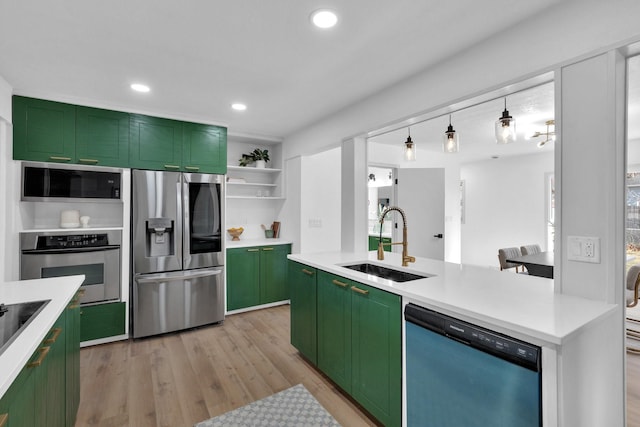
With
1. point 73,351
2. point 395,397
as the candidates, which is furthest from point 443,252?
point 73,351

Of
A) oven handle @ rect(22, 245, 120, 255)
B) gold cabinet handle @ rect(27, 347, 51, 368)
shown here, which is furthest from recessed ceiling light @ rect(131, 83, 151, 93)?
gold cabinet handle @ rect(27, 347, 51, 368)

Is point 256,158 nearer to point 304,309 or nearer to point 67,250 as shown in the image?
point 67,250

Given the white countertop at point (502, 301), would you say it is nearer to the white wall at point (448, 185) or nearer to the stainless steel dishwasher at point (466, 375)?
the stainless steel dishwasher at point (466, 375)

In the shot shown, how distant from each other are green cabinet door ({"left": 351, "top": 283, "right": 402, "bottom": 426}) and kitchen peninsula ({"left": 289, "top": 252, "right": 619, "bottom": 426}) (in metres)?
0.05

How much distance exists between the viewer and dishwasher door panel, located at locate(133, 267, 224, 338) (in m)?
3.19

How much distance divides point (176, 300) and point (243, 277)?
0.83 m

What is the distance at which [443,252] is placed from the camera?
484 centimetres

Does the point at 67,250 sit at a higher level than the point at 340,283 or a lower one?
higher

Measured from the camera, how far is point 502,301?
4.76 feet

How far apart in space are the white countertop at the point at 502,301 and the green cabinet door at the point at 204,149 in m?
2.23

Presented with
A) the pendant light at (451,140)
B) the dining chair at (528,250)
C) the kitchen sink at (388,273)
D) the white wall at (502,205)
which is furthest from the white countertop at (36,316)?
the white wall at (502,205)

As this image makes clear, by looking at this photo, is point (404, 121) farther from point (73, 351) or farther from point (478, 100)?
point (73, 351)

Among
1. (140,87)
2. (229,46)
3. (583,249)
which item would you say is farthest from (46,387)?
(583,249)

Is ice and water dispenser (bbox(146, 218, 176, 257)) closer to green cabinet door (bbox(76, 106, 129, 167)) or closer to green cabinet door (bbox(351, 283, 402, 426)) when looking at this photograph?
green cabinet door (bbox(76, 106, 129, 167))
